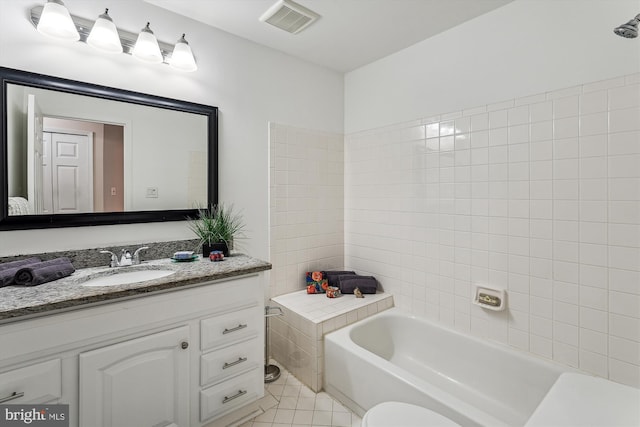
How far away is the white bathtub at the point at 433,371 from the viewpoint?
60.2 inches

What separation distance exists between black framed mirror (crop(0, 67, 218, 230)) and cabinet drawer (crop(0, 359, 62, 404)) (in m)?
0.73

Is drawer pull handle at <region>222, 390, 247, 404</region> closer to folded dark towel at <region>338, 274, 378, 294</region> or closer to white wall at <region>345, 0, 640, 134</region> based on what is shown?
folded dark towel at <region>338, 274, 378, 294</region>

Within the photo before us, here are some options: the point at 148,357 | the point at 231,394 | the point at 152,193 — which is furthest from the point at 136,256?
the point at 231,394

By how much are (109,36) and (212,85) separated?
0.61m

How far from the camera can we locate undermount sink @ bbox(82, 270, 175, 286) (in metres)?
1.48

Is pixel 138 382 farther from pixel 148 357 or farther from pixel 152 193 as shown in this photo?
pixel 152 193

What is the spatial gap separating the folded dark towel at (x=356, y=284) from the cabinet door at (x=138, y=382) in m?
1.29

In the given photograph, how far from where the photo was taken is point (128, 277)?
1591 millimetres

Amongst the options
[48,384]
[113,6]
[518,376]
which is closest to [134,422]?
[48,384]

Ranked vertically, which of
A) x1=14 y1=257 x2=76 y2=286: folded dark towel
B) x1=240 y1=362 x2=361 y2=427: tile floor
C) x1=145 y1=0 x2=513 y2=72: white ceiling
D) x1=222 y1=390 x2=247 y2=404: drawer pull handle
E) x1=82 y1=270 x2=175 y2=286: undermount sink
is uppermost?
x1=145 y1=0 x2=513 y2=72: white ceiling

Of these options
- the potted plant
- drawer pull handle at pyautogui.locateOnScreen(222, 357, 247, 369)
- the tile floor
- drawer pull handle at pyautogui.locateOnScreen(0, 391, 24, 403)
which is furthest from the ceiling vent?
the tile floor

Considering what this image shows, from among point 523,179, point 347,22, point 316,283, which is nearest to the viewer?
point 523,179

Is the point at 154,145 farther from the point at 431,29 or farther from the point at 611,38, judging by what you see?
the point at 611,38

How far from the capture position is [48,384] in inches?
44.1
